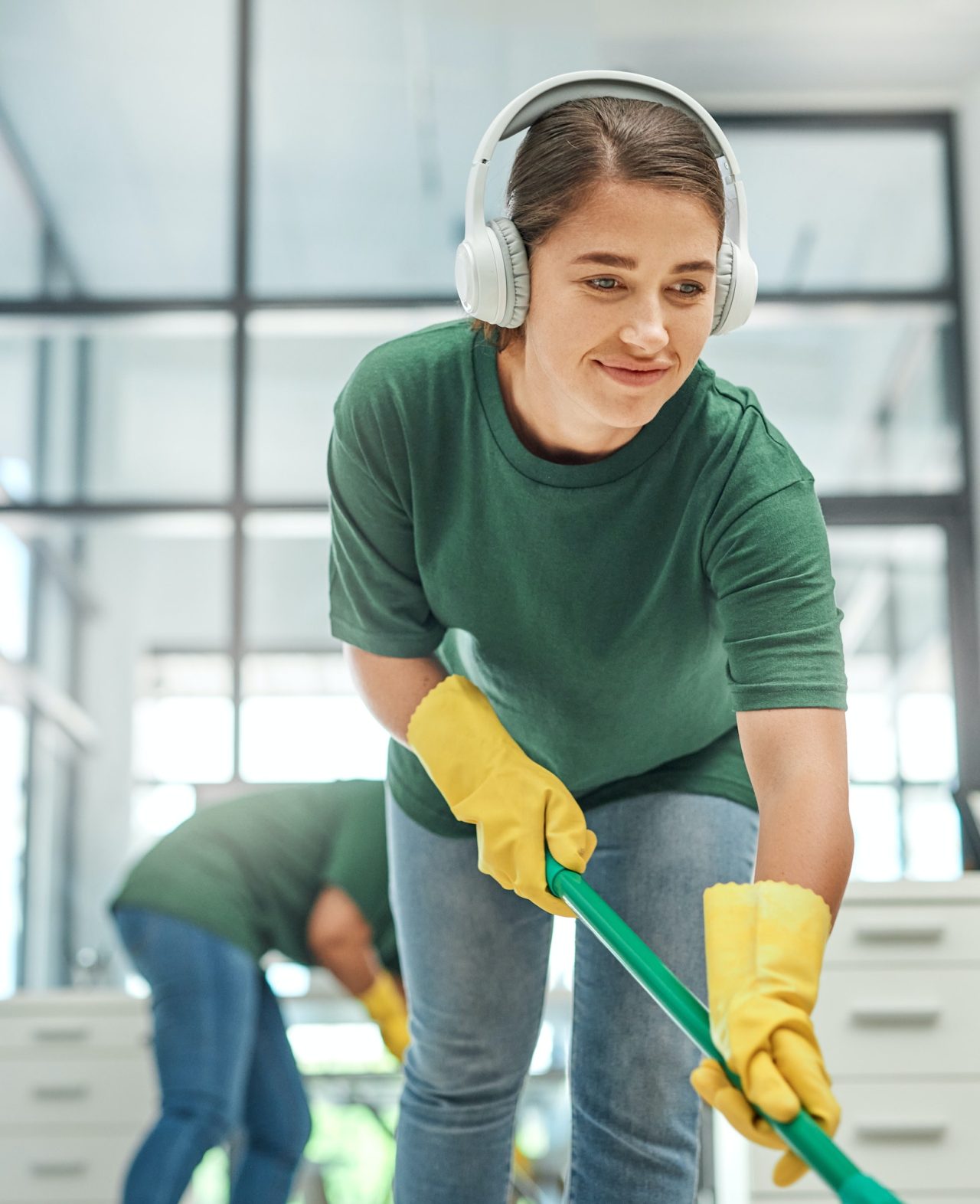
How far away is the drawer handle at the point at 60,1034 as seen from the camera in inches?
108

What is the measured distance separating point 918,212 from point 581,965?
3531mm

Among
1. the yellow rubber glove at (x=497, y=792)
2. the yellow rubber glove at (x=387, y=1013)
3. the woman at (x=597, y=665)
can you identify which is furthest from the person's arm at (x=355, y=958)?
the yellow rubber glove at (x=497, y=792)

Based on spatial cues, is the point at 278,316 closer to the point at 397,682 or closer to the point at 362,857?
the point at 362,857

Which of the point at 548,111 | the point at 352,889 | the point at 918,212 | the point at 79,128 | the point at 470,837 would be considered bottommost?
the point at 352,889

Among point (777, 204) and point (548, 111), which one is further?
point (777, 204)

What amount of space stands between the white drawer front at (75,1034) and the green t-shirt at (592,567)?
1.79 metres

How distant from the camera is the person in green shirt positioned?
2131 millimetres

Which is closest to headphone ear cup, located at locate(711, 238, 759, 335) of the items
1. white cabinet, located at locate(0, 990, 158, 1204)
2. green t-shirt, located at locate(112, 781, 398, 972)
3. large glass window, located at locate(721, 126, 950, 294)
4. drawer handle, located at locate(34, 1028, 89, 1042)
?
green t-shirt, located at locate(112, 781, 398, 972)

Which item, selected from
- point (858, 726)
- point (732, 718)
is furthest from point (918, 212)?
point (732, 718)

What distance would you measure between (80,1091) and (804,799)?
221 centimetres

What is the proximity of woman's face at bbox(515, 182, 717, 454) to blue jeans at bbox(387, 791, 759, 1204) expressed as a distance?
351 mm

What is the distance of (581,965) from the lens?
44.9 inches

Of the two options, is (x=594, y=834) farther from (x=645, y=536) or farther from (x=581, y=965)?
(x=645, y=536)

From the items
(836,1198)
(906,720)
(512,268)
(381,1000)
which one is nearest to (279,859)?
(381,1000)
